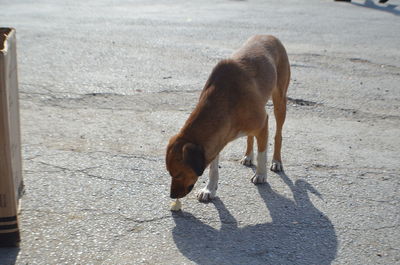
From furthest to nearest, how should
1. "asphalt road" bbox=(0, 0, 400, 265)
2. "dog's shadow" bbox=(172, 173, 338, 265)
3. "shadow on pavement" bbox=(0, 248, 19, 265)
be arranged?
"asphalt road" bbox=(0, 0, 400, 265)
"dog's shadow" bbox=(172, 173, 338, 265)
"shadow on pavement" bbox=(0, 248, 19, 265)

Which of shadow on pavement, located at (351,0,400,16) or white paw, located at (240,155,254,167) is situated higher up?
shadow on pavement, located at (351,0,400,16)

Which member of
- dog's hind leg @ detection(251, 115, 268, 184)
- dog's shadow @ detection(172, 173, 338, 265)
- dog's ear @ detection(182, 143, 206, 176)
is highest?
dog's ear @ detection(182, 143, 206, 176)

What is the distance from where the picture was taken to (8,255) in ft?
12.3

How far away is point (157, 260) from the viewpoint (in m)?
3.81

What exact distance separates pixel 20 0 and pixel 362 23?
28.3 ft

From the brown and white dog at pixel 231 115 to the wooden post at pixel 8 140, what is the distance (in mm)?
1123

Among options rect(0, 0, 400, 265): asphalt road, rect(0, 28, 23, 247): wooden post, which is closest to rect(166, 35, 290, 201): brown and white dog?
rect(0, 0, 400, 265): asphalt road

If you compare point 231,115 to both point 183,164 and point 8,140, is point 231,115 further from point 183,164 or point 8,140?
point 8,140

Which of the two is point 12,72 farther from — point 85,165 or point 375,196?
point 375,196

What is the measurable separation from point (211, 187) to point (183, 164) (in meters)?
0.79

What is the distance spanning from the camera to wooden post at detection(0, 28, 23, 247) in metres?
3.53

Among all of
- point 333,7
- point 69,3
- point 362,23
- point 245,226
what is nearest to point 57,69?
point 245,226

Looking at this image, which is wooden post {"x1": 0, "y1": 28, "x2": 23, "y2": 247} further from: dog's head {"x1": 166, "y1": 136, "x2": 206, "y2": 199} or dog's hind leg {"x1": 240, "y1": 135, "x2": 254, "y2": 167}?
dog's hind leg {"x1": 240, "y1": 135, "x2": 254, "y2": 167}

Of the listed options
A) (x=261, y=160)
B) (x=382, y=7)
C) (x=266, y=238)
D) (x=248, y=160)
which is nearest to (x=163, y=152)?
(x=248, y=160)
